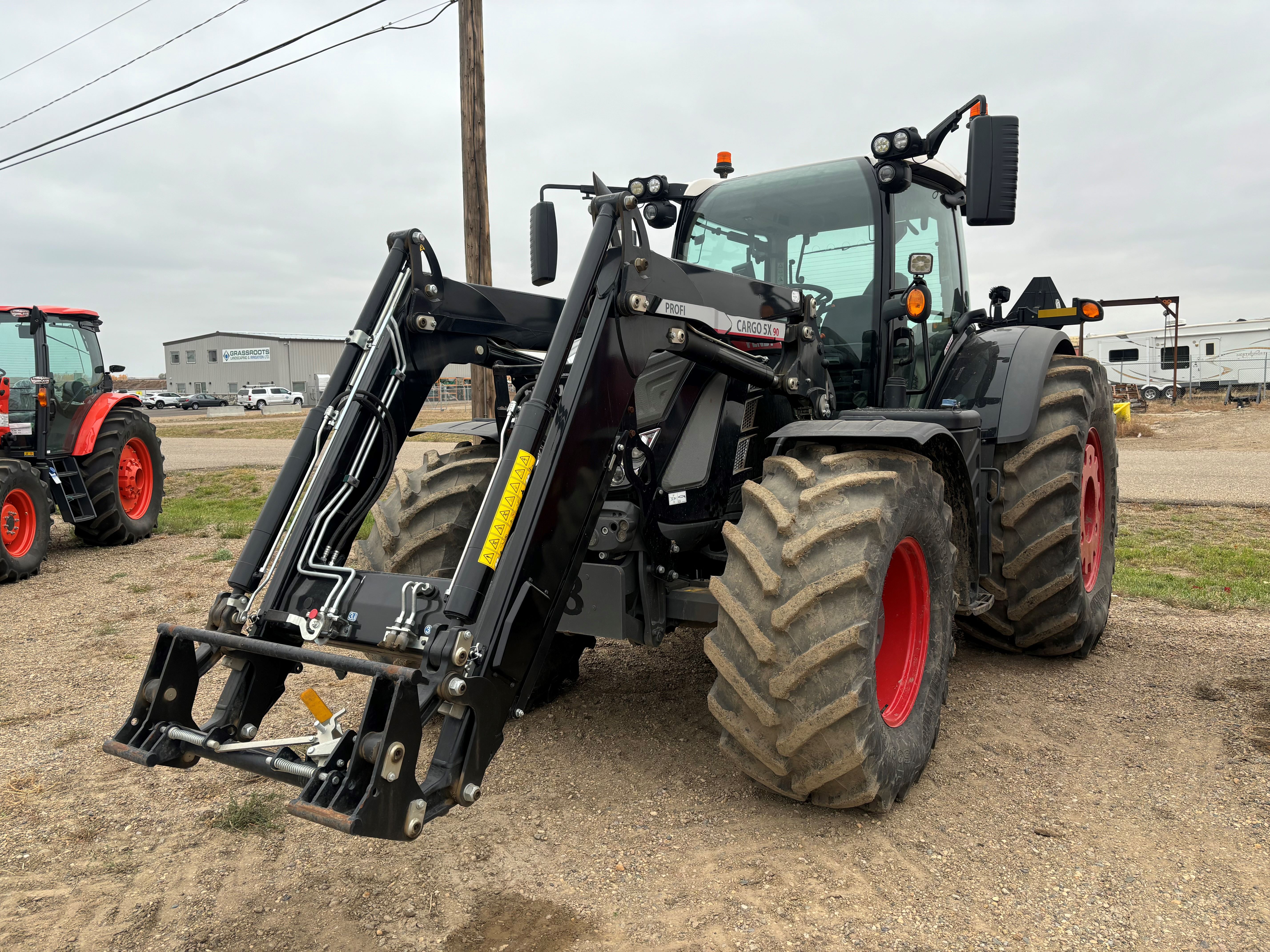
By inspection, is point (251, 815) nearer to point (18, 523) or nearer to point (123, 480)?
point (18, 523)

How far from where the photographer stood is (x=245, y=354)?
7531 cm

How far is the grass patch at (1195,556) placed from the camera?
259 inches

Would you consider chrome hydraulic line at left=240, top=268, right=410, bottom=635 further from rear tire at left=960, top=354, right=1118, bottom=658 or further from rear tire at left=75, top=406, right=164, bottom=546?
rear tire at left=75, top=406, right=164, bottom=546

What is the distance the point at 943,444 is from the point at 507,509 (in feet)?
6.77

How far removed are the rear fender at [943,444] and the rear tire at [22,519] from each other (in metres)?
7.45

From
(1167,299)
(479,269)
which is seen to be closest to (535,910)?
(479,269)

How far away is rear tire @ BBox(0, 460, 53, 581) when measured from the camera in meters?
8.25

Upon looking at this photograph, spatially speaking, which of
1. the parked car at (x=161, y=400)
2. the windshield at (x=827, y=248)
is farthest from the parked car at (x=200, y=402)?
the windshield at (x=827, y=248)

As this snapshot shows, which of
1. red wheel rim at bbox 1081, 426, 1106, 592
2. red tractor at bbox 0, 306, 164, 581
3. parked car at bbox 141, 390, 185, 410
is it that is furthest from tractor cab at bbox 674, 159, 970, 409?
parked car at bbox 141, 390, 185, 410

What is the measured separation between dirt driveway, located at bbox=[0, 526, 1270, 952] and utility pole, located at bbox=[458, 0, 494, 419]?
432 centimetres

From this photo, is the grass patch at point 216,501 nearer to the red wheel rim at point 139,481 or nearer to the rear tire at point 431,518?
the red wheel rim at point 139,481

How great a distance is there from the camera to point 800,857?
3.12m

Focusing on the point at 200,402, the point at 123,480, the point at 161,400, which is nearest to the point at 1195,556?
the point at 123,480

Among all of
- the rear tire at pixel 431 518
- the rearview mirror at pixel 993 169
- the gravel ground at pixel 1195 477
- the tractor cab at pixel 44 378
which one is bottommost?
the gravel ground at pixel 1195 477
